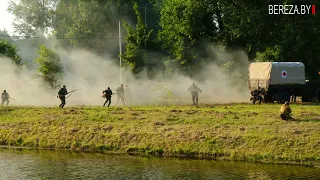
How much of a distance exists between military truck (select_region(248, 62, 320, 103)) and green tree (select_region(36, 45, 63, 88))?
2100 cm

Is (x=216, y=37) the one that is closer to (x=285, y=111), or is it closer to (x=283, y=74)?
(x=283, y=74)

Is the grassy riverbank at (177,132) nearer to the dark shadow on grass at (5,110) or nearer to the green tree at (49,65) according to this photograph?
the dark shadow on grass at (5,110)

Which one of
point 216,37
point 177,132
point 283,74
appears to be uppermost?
point 216,37

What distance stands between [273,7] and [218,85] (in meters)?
11.4

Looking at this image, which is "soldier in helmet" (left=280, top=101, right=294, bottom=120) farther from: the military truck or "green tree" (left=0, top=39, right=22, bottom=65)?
"green tree" (left=0, top=39, right=22, bottom=65)

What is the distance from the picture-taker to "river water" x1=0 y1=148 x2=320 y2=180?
20.6 metres

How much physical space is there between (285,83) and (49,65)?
76.4 ft

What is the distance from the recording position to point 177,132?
2780 centimetres

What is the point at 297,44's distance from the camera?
152 feet

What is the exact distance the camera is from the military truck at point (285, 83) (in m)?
42.1

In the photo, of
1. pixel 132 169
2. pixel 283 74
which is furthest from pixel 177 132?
pixel 283 74

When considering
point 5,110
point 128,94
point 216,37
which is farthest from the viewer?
point 216,37

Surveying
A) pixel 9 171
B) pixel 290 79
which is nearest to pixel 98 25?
pixel 290 79

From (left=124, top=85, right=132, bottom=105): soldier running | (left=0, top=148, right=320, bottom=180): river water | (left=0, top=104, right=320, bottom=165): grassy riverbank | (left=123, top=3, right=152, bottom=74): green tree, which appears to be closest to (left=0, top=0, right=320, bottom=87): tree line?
(left=123, top=3, right=152, bottom=74): green tree
